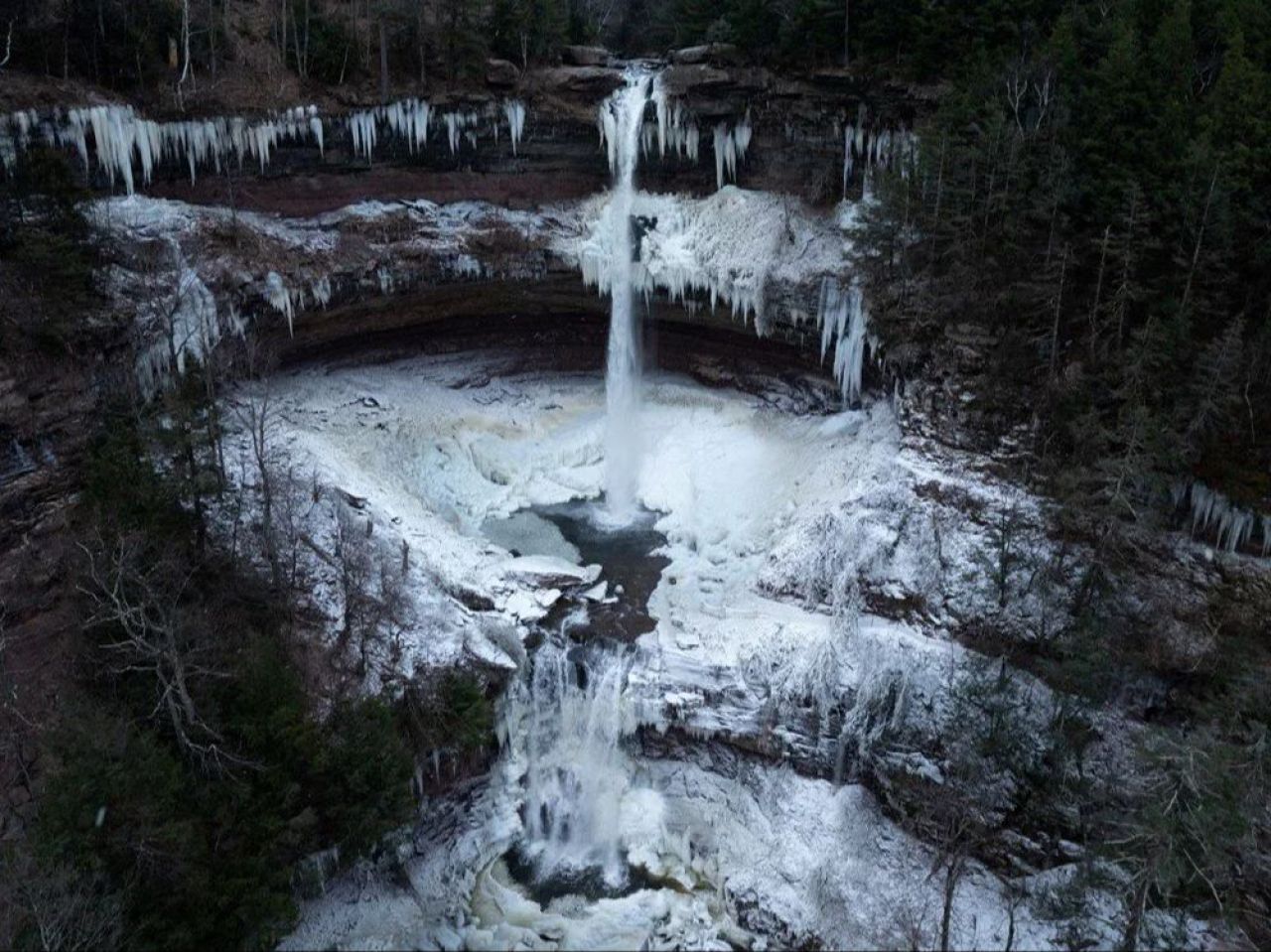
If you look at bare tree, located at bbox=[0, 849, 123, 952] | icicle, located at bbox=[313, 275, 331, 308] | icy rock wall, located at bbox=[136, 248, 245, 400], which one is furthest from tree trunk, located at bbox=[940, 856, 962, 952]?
icicle, located at bbox=[313, 275, 331, 308]

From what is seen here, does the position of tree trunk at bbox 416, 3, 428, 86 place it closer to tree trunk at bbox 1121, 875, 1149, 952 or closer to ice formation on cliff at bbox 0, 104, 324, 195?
ice formation on cliff at bbox 0, 104, 324, 195

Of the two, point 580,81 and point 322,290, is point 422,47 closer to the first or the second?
point 580,81

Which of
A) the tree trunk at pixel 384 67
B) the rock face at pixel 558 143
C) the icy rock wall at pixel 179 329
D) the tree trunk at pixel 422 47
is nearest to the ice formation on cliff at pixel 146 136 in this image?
the rock face at pixel 558 143

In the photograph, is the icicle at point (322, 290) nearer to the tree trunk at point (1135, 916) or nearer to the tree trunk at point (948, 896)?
the tree trunk at point (948, 896)

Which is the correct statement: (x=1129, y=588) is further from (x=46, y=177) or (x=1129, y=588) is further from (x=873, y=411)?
(x=46, y=177)

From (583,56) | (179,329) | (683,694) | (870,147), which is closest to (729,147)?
(870,147)

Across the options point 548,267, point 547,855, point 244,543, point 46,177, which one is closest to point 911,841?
point 547,855
